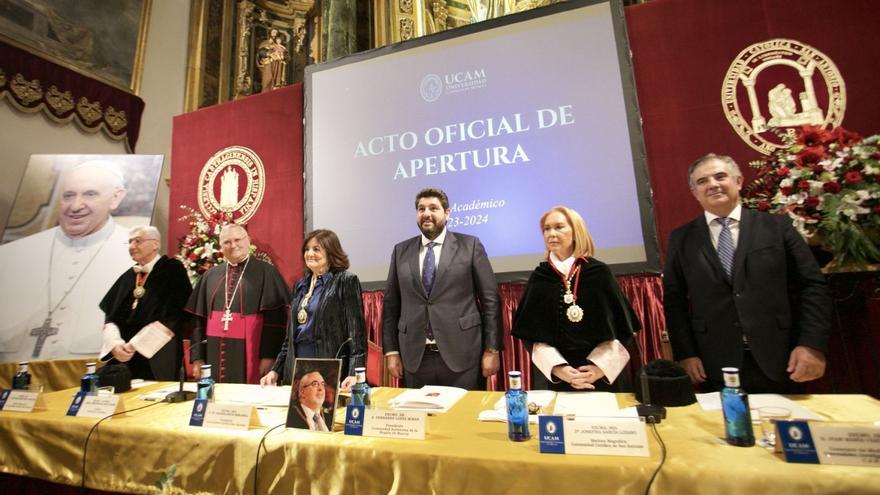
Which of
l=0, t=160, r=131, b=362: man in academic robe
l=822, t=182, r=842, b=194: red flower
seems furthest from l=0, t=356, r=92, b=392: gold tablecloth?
l=822, t=182, r=842, b=194: red flower

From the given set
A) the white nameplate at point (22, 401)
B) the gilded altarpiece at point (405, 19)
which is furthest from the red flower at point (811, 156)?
the gilded altarpiece at point (405, 19)

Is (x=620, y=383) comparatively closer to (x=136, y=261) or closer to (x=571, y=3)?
(x=571, y=3)

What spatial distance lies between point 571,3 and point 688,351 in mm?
2941

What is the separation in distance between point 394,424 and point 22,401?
157 cm

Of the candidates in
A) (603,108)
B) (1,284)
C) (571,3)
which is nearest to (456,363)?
(603,108)

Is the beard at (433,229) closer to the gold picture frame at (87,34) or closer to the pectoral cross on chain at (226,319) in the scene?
the pectoral cross on chain at (226,319)

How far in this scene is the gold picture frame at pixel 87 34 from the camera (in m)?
5.00

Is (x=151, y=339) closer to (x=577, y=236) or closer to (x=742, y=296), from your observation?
(x=577, y=236)

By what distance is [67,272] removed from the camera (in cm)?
363

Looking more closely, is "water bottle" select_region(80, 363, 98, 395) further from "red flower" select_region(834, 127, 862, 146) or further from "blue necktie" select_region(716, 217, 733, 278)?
"red flower" select_region(834, 127, 862, 146)

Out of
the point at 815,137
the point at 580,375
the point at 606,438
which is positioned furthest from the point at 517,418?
the point at 815,137

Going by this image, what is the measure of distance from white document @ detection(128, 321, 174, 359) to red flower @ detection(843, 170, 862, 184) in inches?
166

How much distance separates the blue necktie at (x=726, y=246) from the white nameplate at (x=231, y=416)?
2079 mm

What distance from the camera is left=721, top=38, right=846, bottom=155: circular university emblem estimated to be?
2982 mm
